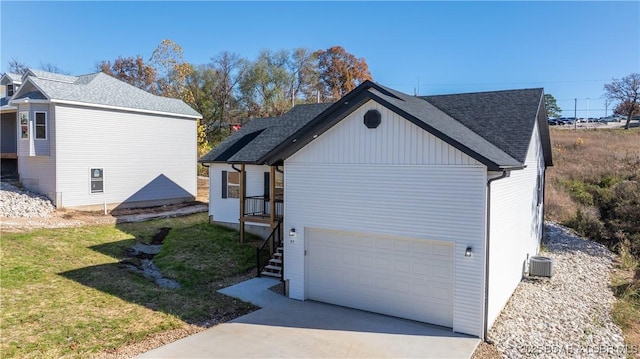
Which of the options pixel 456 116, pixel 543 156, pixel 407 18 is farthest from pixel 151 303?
pixel 543 156

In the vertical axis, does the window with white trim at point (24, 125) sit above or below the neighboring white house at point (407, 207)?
above

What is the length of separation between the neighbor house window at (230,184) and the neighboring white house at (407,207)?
669cm

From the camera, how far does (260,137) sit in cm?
1783

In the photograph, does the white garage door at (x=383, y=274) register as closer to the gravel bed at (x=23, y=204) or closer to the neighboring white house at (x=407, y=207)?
the neighboring white house at (x=407, y=207)

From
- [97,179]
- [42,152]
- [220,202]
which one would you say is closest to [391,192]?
[220,202]

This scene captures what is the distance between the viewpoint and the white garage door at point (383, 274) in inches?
362

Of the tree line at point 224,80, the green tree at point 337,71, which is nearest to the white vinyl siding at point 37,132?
the tree line at point 224,80

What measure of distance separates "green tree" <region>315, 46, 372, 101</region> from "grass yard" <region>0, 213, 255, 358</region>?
31.0m

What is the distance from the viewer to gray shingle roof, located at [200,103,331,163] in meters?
16.6

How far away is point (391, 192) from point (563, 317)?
16.5 feet

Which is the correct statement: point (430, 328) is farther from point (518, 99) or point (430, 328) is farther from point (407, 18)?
point (407, 18)

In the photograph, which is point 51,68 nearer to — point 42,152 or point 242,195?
point 42,152

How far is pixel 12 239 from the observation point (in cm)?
1423

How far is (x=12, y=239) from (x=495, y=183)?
15.8m
